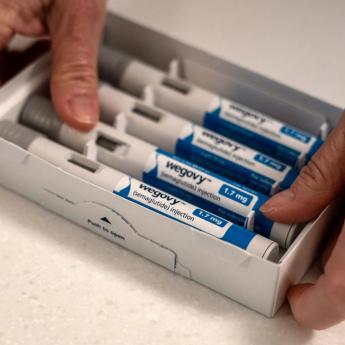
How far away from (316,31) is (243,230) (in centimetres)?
24

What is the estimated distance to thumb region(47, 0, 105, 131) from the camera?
68 centimetres

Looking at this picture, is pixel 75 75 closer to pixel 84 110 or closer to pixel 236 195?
pixel 84 110

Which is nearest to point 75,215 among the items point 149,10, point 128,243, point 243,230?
point 128,243

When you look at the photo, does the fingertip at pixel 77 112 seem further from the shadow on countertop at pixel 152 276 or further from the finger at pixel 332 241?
the finger at pixel 332 241

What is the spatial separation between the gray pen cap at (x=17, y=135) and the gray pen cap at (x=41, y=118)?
3cm

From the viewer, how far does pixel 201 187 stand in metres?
0.64

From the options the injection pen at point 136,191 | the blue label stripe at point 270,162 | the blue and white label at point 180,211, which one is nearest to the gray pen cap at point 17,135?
the injection pen at point 136,191

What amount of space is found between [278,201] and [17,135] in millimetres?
249

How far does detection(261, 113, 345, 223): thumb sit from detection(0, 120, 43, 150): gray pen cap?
0.23m

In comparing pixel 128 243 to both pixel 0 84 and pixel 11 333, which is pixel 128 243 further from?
pixel 0 84

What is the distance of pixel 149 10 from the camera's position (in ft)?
2.57

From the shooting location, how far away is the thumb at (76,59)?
68cm

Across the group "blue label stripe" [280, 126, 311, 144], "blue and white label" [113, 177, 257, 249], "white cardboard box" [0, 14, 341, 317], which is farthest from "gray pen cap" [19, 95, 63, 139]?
"blue label stripe" [280, 126, 311, 144]

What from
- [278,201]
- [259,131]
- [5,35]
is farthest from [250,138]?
[5,35]
